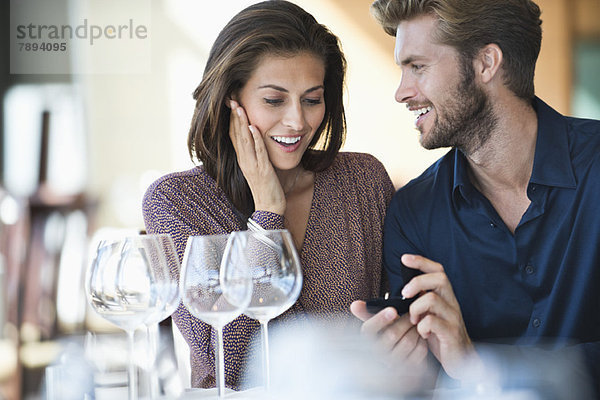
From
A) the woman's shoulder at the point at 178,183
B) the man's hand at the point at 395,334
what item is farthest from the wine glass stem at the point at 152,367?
the woman's shoulder at the point at 178,183

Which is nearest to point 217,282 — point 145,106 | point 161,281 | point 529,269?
point 161,281

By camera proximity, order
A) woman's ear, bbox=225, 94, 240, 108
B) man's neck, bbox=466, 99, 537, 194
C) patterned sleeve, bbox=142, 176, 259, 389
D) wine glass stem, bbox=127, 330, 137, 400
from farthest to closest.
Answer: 1. woman's ear, bbox=225, 94, 240, 108
2. man's neck, bbox=466, 99, 537, 194
3. patterned sleeve, bbox=142, 176, 259, 389
4. wine glass stem, bbox=127, 330, 137, 400

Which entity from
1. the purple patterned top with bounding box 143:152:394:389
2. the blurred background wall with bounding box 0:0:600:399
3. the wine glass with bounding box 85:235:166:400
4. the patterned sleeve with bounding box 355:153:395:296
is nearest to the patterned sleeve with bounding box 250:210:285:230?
the purple patterned top with bounding box 143:152:394:389

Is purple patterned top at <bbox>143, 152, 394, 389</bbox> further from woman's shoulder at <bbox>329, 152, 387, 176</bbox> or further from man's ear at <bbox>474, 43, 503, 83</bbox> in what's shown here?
man's ear at <bbox>474, 43, 503, 83</bbox>

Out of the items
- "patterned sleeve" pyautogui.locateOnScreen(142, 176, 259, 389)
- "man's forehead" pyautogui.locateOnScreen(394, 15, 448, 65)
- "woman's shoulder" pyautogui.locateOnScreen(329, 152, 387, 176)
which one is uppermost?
"man's forehead" pyautogui.locateOnScreen(394, 15, 448, 65)

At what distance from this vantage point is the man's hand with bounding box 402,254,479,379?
125cm

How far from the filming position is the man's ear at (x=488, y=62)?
1.76m

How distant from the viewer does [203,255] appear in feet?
3.14

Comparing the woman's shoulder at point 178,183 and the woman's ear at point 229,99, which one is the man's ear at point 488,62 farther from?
the woman's shoulder at point 178,183

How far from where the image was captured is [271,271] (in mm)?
979

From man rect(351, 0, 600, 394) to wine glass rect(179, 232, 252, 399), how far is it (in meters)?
0.54

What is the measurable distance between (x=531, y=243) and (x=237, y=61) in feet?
2.72

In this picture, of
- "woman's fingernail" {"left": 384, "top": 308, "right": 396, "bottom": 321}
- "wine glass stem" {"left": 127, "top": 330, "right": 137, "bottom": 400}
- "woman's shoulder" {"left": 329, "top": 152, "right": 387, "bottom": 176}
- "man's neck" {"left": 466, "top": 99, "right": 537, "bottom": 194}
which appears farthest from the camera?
"woman's shoulder" {"left": 329, "top": 152, "right": 387, "bottom": 176}

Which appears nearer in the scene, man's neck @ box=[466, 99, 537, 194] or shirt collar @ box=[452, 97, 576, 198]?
shirt collar @ box=[452, 97, 576, 198]
